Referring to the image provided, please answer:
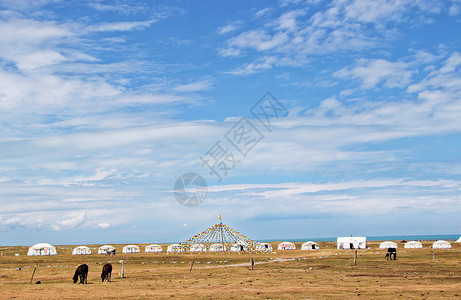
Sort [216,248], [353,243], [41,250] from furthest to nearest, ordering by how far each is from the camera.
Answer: [353,243] < [216,248] < [41,250]

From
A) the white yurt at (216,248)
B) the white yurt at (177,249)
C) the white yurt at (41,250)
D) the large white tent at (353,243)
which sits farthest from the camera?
the large white tent at (353,243)

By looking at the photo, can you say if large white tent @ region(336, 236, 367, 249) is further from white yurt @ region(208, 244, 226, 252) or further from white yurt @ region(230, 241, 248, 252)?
white yurt @ region(208, 244, 226, 252)

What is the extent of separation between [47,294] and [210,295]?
11507 mm

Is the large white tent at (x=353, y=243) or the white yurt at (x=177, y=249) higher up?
the large white tent at (x=353, y=243)

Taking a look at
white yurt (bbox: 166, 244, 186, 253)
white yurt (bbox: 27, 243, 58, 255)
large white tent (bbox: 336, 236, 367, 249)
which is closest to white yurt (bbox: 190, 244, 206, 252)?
white yurt (bbox: 166, 244, 186, 253)

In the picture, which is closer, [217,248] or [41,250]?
[41,250]

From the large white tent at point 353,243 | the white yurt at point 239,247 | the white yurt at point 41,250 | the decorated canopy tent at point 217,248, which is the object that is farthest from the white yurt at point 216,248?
the white yurt at point 41,250

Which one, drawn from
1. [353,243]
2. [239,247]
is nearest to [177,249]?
[239,247]

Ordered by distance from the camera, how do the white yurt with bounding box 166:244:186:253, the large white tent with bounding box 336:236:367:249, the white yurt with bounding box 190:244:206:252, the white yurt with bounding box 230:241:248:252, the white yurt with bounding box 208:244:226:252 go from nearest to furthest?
the white yurt with bounding box 190:244:206:252 → the white yurt with bounding box 230:241:248:252 → the white yurt with bounding box 166:244:186:253 → the white yurt with bounding box 208:244:226:252 → the large white tent with bounding box 336:236:367:249

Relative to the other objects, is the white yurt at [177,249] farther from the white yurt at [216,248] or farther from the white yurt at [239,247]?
the white yurt at [239,247]

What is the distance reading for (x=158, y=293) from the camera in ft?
96.7

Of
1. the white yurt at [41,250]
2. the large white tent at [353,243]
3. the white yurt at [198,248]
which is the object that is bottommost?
the white yurt at [41,250]

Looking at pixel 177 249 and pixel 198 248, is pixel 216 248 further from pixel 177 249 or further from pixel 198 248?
pixel 177 249

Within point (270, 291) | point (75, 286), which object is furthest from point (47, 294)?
point (270, 291)
